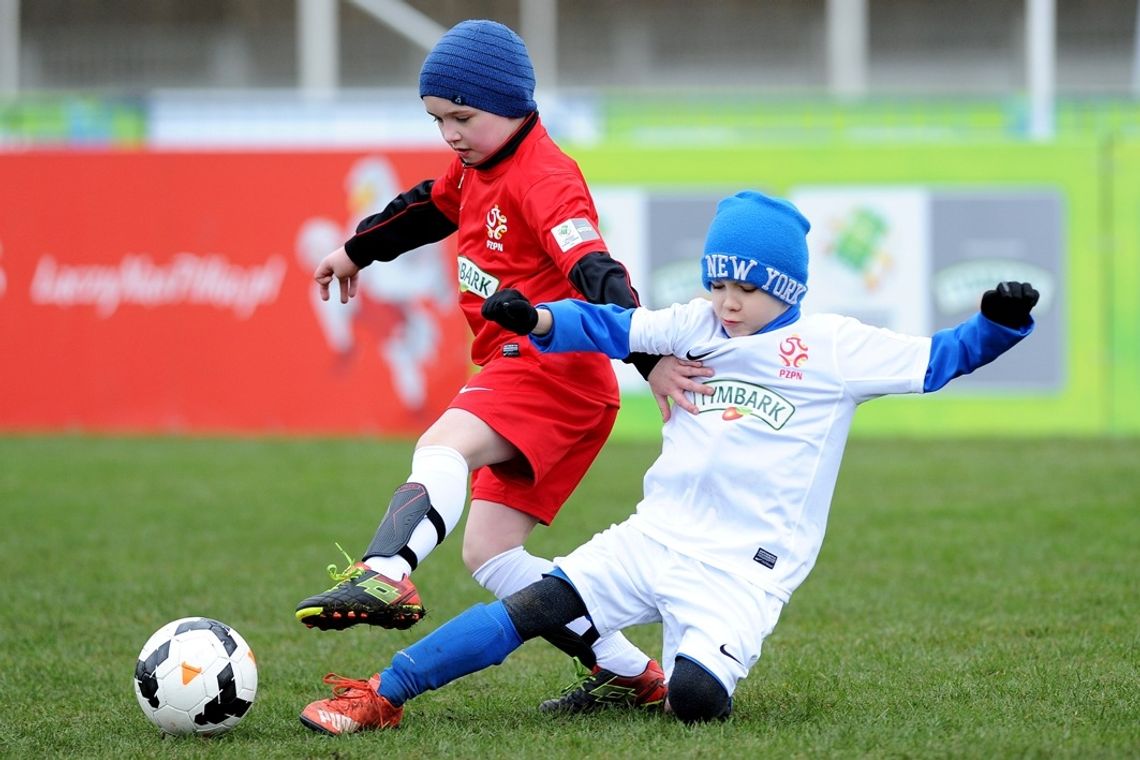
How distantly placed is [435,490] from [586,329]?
1.78ft

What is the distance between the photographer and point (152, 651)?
12.7 ft

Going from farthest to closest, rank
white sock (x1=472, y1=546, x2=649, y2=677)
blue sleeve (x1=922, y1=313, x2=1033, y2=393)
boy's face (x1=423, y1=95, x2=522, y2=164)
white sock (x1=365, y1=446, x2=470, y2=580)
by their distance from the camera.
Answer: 1. white sock (x1=472, y1=546, x2=649, y2=677)
2. boy's face (x1=423, y1=95, x2=522, y2=164)
3. white sock (x1=365, y1=446, x2=470, y2=580)
4. blue sleeve (x1=922, y1=313, x2=1033, y2=393)

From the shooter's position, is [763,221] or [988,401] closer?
[763,221]

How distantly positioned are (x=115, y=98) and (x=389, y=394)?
404cm

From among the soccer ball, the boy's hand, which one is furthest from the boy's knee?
the boy's hand

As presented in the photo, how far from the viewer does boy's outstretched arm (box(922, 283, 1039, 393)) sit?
3.53m

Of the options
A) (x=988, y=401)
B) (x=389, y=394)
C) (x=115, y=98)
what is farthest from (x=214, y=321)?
(x=988, y=401)

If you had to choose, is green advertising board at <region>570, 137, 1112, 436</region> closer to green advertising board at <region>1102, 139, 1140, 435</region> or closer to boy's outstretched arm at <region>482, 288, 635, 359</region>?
green advertising board at <region>1102, 139, 1140, 435</region>

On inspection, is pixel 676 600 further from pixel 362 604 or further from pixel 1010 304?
pixel 1010 304

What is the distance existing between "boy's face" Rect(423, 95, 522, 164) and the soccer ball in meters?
1.44

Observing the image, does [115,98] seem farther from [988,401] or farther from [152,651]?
[152,651]

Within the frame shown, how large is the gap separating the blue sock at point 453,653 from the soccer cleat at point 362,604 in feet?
0.73

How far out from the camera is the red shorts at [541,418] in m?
4.11

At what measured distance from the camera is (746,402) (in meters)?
3.90
